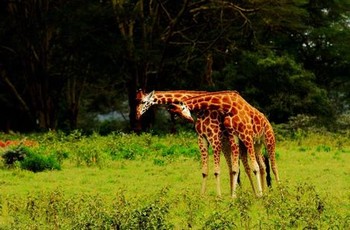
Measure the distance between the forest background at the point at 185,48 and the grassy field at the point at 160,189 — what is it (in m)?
4.89

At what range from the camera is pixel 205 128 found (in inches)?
551

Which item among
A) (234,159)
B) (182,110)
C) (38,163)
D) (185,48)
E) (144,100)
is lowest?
(38,163)

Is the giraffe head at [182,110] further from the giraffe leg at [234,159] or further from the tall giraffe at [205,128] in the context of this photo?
the giraffe leg at [234,159]

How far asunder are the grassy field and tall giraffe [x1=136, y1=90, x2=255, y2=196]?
0.54 metres

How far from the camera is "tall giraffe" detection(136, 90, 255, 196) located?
1399 cm

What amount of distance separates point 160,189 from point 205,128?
251 centimetres

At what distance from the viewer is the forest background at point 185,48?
110 ft

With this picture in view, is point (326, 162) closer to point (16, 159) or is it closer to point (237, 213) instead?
point (16, 159)

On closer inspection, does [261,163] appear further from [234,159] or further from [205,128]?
[205,128]

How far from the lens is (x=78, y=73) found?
1582 inches

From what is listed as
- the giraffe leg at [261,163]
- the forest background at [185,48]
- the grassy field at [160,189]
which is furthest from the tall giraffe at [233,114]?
the forest background at [185,48]

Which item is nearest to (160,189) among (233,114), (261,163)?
(261,163)

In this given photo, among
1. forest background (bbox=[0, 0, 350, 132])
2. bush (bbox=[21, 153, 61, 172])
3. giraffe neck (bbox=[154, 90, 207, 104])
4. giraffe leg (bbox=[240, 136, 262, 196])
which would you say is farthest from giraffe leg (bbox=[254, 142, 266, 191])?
forest background (bbox=[0, 0, 350, 132])

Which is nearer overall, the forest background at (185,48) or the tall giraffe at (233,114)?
the tall giraffe at (233,114)
